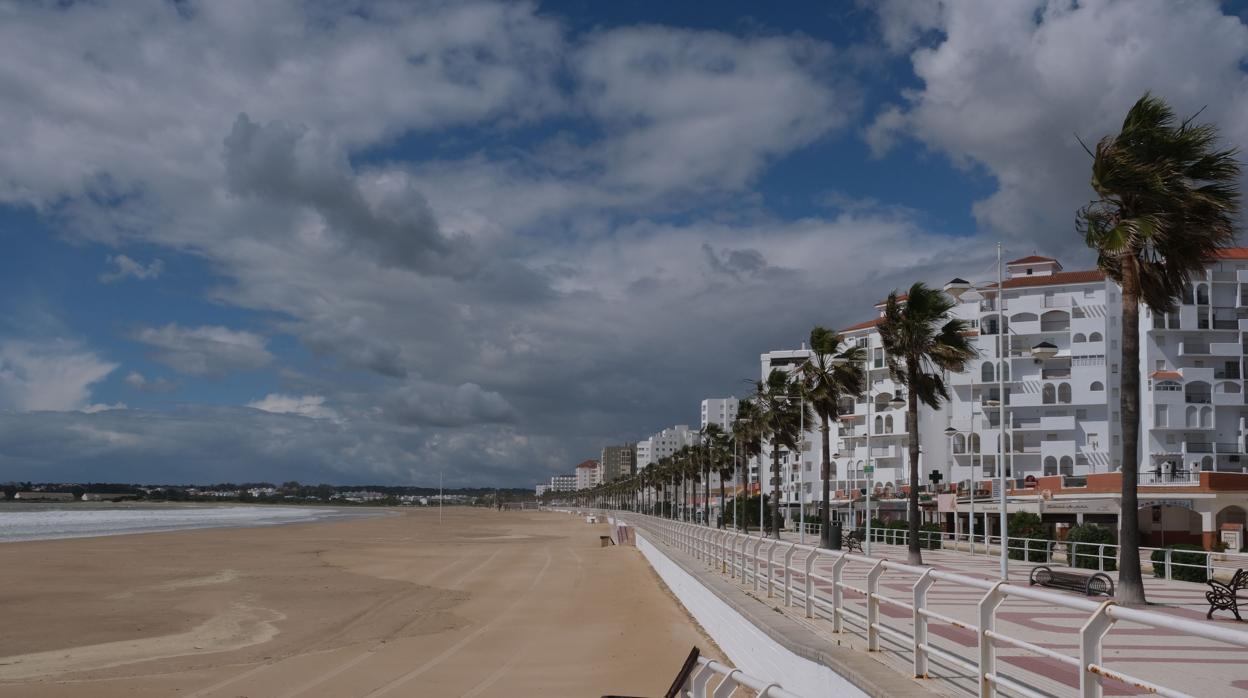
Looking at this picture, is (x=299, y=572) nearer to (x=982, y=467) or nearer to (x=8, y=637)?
(x=8, y=637)

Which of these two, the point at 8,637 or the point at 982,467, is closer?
the point at 8,637

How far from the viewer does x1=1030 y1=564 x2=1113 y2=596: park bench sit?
18688 mm

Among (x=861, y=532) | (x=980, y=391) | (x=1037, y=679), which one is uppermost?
(x=980, y=391)

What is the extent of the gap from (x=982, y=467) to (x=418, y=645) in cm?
6804

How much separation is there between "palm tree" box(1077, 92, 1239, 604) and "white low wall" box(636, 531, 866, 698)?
709 centimetres

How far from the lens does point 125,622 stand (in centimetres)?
2147

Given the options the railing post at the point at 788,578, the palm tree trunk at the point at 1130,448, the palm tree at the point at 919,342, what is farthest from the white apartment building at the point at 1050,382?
the railing post at the point at 788,578

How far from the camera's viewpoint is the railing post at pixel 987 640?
6.68 m

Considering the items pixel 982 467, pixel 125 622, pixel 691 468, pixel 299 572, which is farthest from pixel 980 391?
Answer: pixel 125 622

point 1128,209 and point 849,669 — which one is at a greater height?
point 1128,209

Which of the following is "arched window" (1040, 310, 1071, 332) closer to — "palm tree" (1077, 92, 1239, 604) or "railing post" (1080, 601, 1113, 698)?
"palm tree" (1077, 92, 1239, 604)

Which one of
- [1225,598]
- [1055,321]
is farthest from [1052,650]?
[1055,321]

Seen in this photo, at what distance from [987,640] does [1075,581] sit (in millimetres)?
14234

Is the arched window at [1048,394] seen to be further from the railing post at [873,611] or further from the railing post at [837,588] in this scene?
the railing post at [873,611]
